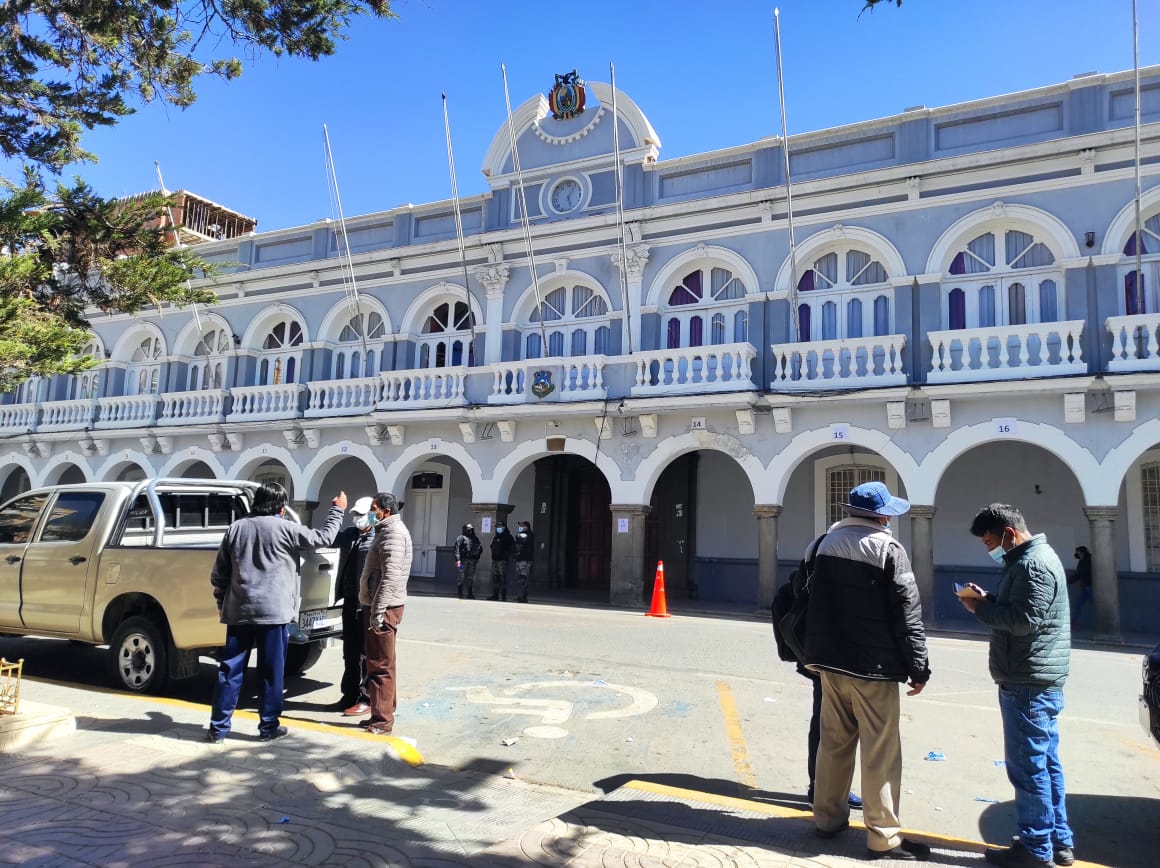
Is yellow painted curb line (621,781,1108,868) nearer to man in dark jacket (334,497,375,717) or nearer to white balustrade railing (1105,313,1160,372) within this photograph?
man in dark jacket (334,497,375,717)

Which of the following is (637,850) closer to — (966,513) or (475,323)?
(966,513)

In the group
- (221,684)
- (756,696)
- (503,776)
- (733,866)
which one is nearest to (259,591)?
(221,684)

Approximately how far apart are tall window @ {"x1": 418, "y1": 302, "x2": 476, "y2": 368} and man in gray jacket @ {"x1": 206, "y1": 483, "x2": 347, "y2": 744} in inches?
540

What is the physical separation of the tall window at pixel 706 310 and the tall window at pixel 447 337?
497cm

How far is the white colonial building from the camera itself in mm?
13750

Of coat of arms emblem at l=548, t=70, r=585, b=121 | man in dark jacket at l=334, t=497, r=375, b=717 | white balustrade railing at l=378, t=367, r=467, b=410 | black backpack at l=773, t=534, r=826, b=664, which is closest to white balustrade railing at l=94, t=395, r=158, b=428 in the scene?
white balustrade railing at l=378, t=367, r=467, b=410

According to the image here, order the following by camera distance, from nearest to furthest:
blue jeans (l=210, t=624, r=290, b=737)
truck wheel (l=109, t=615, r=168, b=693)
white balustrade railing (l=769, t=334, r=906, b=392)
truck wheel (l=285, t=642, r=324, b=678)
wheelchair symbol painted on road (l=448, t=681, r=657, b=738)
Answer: blue jeans (l=210, t=624, r=290, b=737)
wheelchair symbol painted on road (l=448, t=681, r=657, b=738)
truck wheel (l=109, t=615, r=168, b=693)
truck wheel (l=285, t=642, r=324, b=678)
white balustrade railing (l=769, t=334, r=906, b=392)

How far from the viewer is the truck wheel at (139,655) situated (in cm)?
687

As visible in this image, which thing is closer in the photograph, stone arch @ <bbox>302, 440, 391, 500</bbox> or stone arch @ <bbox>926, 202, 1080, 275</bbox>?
stone arch @ <bbox>926, 202, 1080, 275</bbox>

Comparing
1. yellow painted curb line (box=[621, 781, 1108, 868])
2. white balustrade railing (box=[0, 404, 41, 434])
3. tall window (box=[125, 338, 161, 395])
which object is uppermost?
tall window (box=[125, 338, 161, 395])

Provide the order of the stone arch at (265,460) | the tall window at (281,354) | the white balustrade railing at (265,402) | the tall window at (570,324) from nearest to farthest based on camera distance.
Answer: the tall window at (570,324), the stone arch at (265,460), the white balustrade railing at (265,402), the tall window at (281,354)

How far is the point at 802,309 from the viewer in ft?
52.7

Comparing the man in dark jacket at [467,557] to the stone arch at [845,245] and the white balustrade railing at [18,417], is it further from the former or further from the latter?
the white balustrade railing at [18,417]

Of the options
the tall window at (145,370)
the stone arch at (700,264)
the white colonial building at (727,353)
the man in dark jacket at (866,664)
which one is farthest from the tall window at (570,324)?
the man in dark jacket at (866,664)
